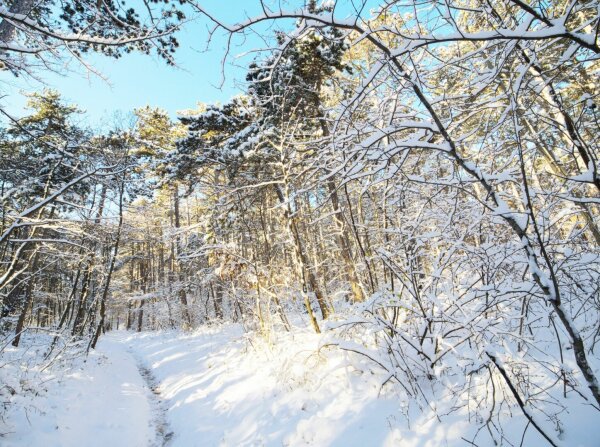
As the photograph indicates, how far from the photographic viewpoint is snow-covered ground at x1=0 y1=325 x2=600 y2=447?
132 inches

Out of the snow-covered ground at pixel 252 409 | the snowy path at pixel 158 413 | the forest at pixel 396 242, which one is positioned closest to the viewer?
the forest at pixel 396 242

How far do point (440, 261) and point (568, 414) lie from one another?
159cm

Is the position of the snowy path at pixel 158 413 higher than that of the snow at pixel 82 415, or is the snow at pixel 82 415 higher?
the snow at pixel 82 415

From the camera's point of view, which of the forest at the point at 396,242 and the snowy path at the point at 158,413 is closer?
the forest at the point at 396,242

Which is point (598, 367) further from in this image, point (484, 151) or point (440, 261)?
point (484, 151)

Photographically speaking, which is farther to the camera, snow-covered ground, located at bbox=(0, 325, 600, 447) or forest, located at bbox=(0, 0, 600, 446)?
snow-covered ground, located at bbox=(0, 325, 600, 447)

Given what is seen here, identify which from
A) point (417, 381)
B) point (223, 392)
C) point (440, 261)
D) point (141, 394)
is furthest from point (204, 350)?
point (440, 261)

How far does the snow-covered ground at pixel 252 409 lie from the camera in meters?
3.35

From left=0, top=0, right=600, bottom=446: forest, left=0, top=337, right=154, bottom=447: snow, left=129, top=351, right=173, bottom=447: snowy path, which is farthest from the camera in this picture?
left=129, top=351, right=173, bottom=447: snowy path

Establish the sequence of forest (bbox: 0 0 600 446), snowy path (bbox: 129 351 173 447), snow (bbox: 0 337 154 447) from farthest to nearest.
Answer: snowy path (bbox: 129 351 173 447) → snow (bbox: 0 337 154 447) → forest (bbox: 0 0 600 446)

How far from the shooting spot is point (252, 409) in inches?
204

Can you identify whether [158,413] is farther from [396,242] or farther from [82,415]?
[396,242]

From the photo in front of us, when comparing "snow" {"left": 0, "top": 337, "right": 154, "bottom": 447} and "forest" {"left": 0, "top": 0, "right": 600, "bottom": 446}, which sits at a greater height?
"forest" {"left": 0, "top": 0, "right": 600, "bottom": 446}

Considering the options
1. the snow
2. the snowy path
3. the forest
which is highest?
the forest
